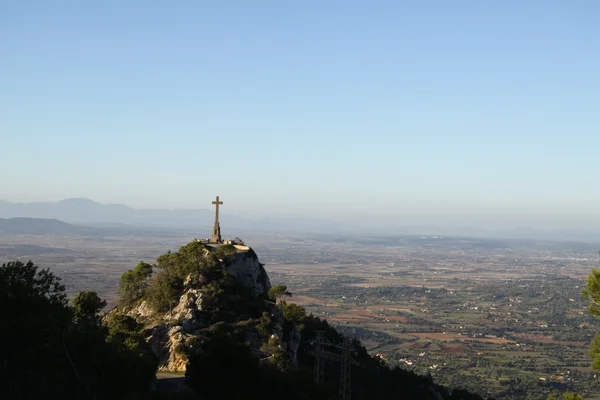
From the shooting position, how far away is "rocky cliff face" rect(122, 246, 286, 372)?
3406cm

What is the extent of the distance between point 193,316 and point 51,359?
13.6 metres

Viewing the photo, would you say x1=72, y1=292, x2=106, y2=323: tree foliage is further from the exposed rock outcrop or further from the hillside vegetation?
the exposed rock outcrop

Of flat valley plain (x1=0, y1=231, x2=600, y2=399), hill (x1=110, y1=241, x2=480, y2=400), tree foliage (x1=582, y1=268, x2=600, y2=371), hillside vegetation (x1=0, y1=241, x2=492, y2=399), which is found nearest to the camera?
hillside vegetation (x1=0, y1=241, x2=492, y2=399)

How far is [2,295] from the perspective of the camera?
75.4 feet

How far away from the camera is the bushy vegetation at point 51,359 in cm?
2216

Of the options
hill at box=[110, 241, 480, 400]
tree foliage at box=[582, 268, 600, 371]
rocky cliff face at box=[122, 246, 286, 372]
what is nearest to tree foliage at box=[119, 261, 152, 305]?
hill at box=[110, 241, 480, 400]

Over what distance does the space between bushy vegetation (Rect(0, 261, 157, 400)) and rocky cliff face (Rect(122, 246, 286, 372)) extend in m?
9.53

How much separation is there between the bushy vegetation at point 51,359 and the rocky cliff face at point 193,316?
9529mm

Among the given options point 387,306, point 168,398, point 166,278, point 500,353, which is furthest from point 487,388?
point 387,306

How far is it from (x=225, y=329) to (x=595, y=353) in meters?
18.0

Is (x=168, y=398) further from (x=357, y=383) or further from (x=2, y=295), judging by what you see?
(x=357, y=383)

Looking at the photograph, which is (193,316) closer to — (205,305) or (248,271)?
(205,305)

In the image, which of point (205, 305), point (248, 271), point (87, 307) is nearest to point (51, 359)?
point (87, 307)

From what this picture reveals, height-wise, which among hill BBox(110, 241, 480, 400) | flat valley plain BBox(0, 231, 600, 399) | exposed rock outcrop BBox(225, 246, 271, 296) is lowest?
flat valley plain BBox(0, 231, 600, 399)
